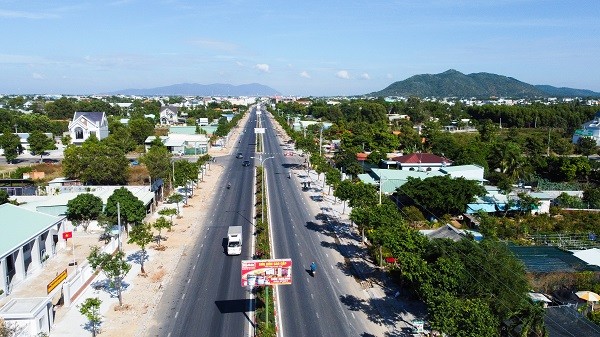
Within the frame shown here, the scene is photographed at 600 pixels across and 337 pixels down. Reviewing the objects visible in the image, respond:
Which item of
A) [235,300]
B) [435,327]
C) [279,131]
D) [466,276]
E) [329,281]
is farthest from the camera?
[279,131]

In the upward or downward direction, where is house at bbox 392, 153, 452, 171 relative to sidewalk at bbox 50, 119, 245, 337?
Answer: upward

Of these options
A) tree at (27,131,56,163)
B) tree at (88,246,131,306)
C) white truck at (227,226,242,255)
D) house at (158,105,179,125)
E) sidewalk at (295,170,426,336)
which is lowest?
sidewalk at (295,170,426,336)

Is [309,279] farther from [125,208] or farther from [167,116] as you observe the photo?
[167,116]

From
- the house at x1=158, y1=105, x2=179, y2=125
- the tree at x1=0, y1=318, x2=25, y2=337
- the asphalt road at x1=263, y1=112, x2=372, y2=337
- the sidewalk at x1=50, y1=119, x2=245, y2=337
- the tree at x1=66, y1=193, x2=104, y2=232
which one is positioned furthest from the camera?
the house at x1=158, y1=105, x2=179, y2=125

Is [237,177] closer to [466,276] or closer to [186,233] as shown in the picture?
[186,233]

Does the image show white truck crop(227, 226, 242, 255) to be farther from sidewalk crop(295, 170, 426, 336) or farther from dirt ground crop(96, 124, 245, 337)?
sidewalk crop(295, 170, 426, 336)

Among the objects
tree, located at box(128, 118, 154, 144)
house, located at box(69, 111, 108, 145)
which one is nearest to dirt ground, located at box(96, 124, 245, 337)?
house, located at box(69, 111, 108, 145)

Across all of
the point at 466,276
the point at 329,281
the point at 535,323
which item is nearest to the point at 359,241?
the point at 329,281
